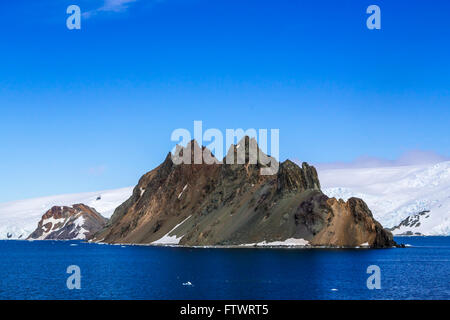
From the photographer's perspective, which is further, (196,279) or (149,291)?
(196,279)

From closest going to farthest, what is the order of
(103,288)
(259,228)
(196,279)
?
(103,288) < (196,279) < (259,228)

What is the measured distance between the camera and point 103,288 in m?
83.2

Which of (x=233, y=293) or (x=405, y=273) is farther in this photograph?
(x=405, y=273)

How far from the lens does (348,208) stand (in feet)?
605

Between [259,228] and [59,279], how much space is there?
107 metres

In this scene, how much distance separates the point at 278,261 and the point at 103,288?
49.1 metres

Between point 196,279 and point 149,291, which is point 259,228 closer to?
point 196,279
